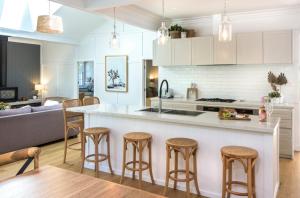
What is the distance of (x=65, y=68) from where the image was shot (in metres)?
9.20

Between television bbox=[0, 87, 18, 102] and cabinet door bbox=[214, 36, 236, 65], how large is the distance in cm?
687

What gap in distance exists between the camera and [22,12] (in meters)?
6.59

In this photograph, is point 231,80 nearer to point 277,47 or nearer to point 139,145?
point 277,47

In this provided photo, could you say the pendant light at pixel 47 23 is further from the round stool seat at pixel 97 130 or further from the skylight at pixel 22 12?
the skylight at pixel 22 12

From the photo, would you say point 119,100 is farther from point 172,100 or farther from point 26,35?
point 26,35

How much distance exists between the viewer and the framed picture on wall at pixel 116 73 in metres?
7.61

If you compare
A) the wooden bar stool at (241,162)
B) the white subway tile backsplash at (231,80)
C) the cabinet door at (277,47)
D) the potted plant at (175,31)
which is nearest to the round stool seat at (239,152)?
the wooden bar stool at (241,162)

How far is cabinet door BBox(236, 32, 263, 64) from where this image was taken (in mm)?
4965

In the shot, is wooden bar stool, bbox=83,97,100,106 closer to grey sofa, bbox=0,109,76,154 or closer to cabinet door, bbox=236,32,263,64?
grey sofa, bbox=0,109,76,154

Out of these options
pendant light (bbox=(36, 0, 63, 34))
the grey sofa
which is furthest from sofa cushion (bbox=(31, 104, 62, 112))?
pendant light (bbox=(36, 0, 63, 34))

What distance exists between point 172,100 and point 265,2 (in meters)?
2.66

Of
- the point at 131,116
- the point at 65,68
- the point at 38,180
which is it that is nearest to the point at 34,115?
the point at 131,116

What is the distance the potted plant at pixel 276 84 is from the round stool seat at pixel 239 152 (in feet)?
8.48

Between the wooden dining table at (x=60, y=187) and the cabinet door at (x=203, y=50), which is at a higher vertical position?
the cabinet door at (x=203, y=50)
